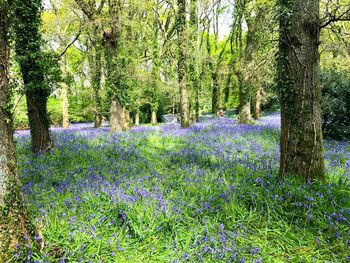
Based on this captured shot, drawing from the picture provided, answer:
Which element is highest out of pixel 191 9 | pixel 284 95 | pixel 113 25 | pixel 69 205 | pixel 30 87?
pixel 191 9

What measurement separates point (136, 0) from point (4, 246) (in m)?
14.8

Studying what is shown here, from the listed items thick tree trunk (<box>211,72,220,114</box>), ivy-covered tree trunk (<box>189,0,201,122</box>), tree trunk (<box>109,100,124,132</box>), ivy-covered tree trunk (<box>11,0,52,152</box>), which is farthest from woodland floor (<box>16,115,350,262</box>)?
thick tree trunk (<box>211,72,220,114</box>)

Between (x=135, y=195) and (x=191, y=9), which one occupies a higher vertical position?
(x=191, y=9)

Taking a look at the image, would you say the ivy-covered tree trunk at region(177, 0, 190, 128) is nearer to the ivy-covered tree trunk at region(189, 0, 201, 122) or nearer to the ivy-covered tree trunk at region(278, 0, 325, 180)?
the ivy-covered tree trunk at region(189, 0, 201, 122)

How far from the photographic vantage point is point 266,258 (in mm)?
3117

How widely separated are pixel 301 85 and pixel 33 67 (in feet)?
21.7

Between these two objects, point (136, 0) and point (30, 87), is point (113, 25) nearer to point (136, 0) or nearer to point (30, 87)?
point (136, 0)

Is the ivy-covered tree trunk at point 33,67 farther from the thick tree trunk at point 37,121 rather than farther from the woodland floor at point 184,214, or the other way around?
the woodland floor at point 184,214

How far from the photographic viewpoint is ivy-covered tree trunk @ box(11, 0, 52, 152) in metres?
7.35

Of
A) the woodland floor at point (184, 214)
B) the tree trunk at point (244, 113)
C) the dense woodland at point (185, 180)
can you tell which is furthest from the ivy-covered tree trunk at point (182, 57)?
the woodland floor at point (184, 214)

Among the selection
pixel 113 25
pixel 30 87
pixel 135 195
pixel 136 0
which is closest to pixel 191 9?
pixel 136 0

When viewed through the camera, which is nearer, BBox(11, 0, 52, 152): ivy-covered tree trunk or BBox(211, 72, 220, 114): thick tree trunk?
BBox(11, 0, 52, 152): ivy-covered tree trunk

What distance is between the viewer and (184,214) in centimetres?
402

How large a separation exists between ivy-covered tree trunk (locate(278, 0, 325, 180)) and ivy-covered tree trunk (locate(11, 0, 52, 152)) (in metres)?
6.02
